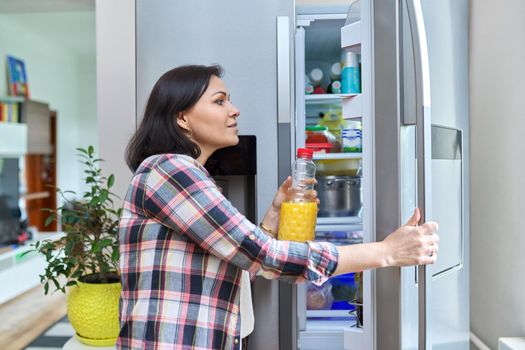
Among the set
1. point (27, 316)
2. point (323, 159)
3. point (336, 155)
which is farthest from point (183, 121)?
point (27, 316)

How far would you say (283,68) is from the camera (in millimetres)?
1508

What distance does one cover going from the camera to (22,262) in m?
4.11

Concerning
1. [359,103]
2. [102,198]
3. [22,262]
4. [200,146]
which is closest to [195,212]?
[200,146]

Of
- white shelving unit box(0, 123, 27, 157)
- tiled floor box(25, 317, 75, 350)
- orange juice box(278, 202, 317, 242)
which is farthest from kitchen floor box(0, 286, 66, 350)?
orange juice box(278, 202, 317, 242)

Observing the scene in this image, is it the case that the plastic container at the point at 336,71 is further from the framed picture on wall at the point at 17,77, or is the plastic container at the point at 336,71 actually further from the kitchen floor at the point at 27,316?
the framed picture on wall at the point at 17,77

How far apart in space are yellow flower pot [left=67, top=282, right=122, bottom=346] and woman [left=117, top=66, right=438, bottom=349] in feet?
1.95

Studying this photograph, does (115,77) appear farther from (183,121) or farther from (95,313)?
(95,313)

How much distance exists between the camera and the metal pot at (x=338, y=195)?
2189 mm

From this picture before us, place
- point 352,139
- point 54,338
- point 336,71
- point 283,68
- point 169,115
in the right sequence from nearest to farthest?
point 169,115
point 283,68
point 352,139
point 336,71
point 54,338

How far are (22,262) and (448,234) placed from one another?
4051 millimetres

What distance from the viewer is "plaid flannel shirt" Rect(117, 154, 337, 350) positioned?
93cm

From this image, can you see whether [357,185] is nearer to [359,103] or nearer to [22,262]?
[359,103]

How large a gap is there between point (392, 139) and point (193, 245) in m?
0.47

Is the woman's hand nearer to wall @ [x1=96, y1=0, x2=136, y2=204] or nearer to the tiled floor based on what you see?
wall @ [x1=96, y1=0, x2=136, y2=204]
